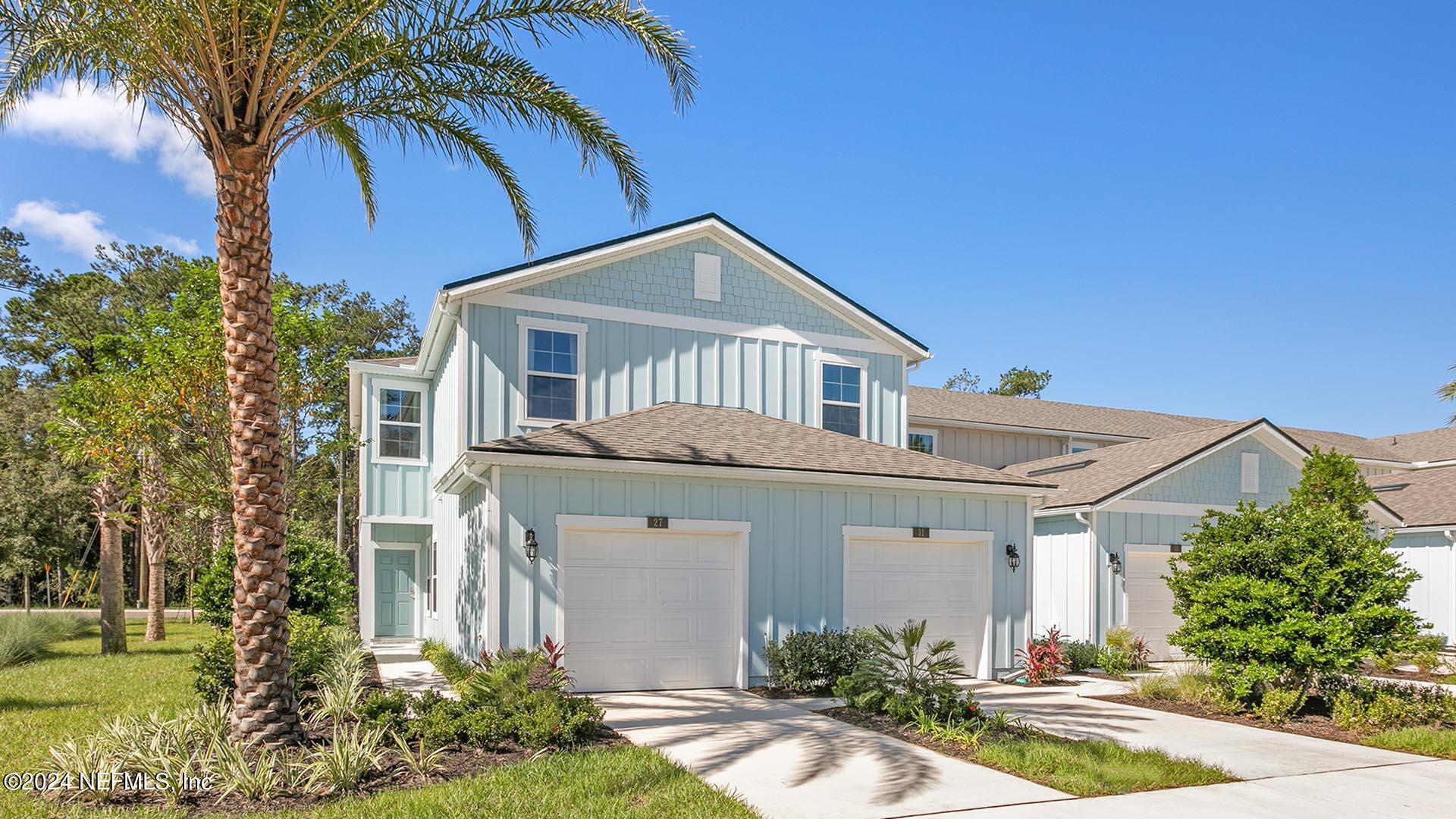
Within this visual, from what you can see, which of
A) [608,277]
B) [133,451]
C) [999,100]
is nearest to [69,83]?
[608,277]

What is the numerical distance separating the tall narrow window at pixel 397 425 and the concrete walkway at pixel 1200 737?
42.7 feet

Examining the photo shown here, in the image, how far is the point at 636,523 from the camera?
12.1 metres

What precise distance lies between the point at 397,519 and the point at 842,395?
976cm

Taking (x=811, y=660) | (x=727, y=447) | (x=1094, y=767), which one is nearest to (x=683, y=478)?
(x=727, y=447)

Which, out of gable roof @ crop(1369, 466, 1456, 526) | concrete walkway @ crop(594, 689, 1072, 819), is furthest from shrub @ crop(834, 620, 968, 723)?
gable roof @ crop(1369, 466, 1456, 526)

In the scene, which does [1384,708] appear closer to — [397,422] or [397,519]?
[397,519]

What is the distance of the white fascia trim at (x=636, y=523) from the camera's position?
11.8 meters

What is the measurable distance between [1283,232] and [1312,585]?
44.3 ft

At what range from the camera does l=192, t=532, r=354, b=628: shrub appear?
13.8 metres

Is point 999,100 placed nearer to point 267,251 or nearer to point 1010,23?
point 1010,23

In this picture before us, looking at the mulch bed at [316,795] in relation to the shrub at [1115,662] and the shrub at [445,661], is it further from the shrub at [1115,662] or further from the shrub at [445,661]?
the shrub at [1115,662]

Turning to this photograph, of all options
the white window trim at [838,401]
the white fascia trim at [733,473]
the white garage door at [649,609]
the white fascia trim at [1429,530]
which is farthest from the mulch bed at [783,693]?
the white fascia trim at [1429,530]

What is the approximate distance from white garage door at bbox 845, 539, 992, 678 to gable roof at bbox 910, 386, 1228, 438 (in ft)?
31.3

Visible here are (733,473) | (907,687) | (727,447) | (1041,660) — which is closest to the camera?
(907,687)
